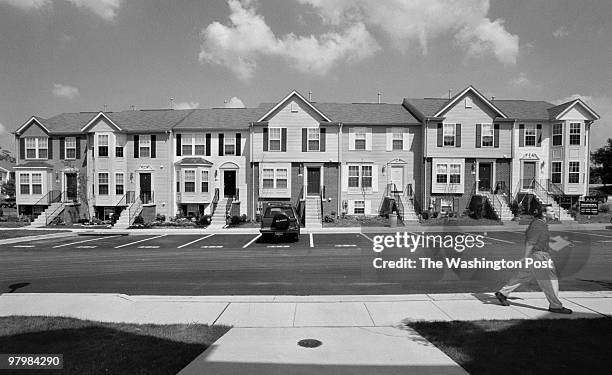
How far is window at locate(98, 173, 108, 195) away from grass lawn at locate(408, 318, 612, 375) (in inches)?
1196

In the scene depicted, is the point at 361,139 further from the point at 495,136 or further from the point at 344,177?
the point at 495,136

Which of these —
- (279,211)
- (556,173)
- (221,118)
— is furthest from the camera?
(221,118)

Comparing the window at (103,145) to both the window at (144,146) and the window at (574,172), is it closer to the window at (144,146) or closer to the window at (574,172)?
the window at (144,146)

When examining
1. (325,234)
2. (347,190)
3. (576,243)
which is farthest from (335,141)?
(576,243)

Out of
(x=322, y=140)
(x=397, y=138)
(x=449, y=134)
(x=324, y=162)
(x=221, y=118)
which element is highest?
(x=221, y=118)

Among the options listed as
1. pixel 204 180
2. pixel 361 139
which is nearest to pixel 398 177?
pixel 361 139

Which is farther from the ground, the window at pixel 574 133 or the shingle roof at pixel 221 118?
the shingle roof at pixel 221 118

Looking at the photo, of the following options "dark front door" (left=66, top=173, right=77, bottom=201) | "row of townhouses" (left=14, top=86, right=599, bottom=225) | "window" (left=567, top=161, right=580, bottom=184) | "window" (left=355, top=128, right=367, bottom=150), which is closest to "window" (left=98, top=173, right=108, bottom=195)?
"row of townhouses" (left=14, top=86, right=599, bottom=225)

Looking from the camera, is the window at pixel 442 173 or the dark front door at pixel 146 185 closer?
the window at pixel 442 173

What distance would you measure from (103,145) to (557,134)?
125ft

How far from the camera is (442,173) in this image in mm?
28609

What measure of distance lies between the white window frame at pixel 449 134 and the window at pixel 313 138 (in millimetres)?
10115

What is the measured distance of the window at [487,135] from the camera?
28875 mm

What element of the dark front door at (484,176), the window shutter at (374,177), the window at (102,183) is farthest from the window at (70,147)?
the dark front door at (484,176)
